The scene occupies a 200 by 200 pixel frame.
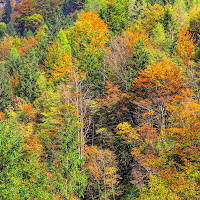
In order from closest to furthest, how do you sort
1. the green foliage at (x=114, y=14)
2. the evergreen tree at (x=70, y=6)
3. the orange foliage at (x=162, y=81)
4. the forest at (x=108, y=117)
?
the forest at (x=108, y=117), the orange foliage at (x=162, y=81), the green foliage at (x=114, y=14), the evergreen tree at (x=70, y=6)

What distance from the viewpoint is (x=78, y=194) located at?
69.7ft

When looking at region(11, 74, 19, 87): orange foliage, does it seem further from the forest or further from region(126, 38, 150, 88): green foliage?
region(126, 38, 150, 88): green foliage

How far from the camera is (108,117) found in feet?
91.8

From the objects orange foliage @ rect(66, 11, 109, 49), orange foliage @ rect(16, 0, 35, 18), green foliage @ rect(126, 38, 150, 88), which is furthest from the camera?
orange foliage @ rect(16, 0, 35, 18)

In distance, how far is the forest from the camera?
1798 centimetres

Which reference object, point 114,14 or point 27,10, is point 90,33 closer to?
point 114,14

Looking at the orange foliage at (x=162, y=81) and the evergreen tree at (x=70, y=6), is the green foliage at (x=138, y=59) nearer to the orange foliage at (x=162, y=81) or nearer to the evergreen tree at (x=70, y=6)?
the orange foliage at (x=162, y=81)

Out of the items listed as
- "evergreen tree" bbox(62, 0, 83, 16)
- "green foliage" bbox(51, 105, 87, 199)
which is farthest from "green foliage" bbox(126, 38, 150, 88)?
"evergreen tree" bbox(62, 0, 83, 16)

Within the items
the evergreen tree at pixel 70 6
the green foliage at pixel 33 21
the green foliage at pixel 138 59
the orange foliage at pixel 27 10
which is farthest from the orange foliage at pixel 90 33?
the orange foliage at pixel 27 10

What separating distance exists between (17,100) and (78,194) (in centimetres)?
1864

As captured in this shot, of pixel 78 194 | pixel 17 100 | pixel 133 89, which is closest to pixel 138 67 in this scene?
pixel 133 89

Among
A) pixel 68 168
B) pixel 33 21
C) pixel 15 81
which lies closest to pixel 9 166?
pixel 68 168

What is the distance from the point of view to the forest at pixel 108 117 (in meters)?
18.0

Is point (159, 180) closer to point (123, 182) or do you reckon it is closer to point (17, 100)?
point (123, 182)
